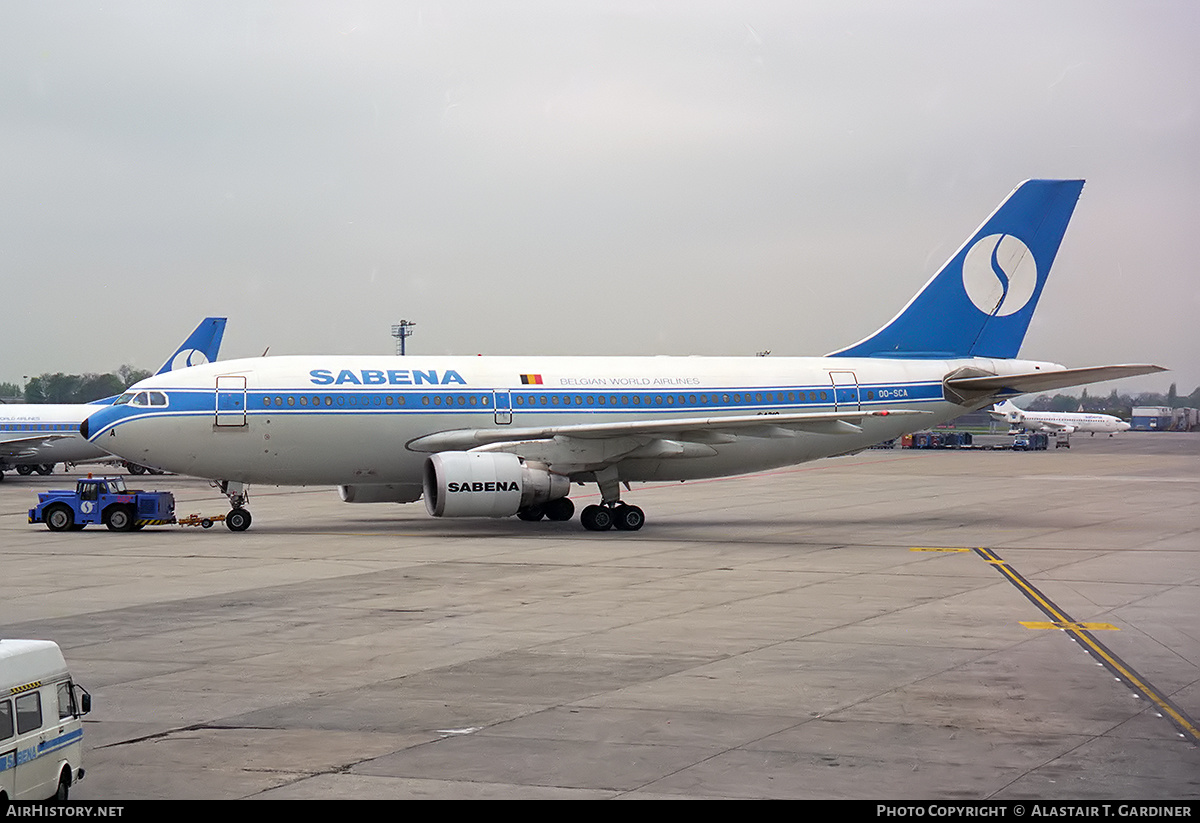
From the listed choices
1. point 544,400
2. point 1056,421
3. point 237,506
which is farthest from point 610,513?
point 1056,421

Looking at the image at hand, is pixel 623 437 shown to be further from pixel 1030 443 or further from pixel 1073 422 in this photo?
pixel 1073 422

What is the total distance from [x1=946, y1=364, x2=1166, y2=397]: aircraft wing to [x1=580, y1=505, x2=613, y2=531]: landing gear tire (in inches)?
420

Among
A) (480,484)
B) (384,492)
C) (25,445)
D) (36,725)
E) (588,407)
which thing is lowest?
(384,492)

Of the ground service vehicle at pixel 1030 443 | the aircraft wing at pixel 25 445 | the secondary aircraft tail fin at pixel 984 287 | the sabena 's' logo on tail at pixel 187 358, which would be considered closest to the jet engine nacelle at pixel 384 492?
the secondary aircraft tail fin at pixel 984 287

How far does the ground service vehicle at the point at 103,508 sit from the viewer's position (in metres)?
32.2

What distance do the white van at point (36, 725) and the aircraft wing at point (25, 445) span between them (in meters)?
54.2

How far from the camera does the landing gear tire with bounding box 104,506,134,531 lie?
32.3 meters

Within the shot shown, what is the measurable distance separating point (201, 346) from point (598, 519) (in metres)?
41.1

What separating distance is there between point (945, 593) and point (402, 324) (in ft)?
301

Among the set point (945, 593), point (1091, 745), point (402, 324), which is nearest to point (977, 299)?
point (945, 593)

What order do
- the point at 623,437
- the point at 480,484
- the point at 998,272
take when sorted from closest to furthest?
the point at 480,484
the point at 623,437
the point at 998,272

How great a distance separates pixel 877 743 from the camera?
36.7 ft

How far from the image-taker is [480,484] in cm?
2952

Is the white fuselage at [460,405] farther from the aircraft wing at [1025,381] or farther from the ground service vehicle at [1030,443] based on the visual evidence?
the ground service vehicle at [1030,443]
